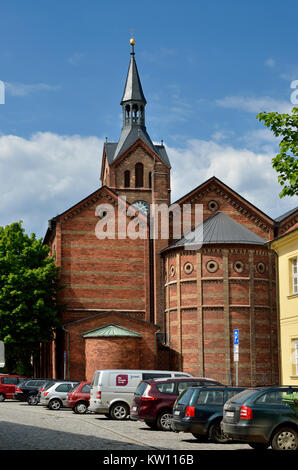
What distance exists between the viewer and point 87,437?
719 inches

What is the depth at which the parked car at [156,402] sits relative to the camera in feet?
72.4

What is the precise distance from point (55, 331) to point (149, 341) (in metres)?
6.86

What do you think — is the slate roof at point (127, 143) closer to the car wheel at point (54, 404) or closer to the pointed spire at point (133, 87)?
Answer: the pointed spire at point (133, 87)

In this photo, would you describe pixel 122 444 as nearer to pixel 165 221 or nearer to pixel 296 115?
pixel 296 115

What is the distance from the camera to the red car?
3009cm

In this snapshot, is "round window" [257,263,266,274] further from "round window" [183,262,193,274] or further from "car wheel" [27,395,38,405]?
"car wheel" [27,395,38,405]

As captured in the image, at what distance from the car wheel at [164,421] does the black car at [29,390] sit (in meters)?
16.6

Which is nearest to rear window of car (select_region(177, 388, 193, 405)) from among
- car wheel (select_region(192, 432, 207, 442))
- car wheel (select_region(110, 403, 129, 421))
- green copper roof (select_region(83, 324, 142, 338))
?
car wheel (select_region(192, 432, 207, 442))

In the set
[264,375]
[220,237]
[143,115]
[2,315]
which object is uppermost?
[143,115]

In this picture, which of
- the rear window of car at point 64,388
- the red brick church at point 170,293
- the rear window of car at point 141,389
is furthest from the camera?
the red brick church at point 170,293

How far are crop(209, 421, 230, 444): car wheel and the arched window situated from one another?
1766 inches

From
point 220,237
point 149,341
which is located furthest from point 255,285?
point 149,341

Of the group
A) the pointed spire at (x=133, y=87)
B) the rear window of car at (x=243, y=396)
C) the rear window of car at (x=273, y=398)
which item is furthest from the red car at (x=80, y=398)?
the pointed spire at (x=133, y=87)
